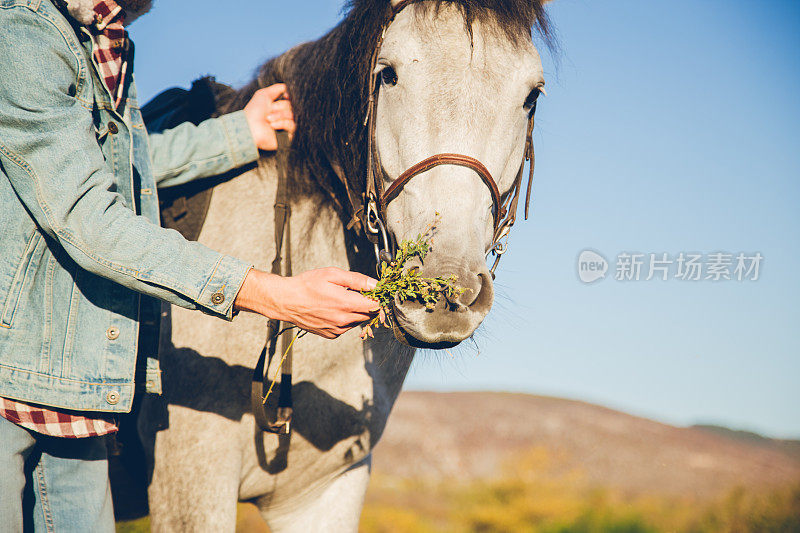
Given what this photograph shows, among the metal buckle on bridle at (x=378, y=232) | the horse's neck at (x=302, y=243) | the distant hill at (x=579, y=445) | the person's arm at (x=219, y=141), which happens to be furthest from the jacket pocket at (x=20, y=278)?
the distant hill at (x=579, y=445)

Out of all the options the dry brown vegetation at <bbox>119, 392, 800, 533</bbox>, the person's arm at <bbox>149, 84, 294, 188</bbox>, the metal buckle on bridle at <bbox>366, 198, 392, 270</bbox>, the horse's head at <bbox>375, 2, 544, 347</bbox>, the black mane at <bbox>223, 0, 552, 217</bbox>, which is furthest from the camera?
the dry brown vegetation at <bbox>119, 392, 800, 533</bbox>

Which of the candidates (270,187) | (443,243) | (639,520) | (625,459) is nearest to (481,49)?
(443,243)

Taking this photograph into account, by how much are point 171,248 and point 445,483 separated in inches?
455

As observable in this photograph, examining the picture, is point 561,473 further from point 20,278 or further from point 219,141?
point 20,278

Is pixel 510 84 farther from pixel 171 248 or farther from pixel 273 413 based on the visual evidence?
pixel 273 413

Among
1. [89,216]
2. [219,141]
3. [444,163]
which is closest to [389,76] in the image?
[444,163]

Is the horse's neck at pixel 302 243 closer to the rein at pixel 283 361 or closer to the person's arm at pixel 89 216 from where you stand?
the rein at pixel 283 361

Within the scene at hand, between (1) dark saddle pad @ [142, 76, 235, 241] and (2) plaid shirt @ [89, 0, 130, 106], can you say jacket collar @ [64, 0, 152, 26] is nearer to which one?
(2) plaid shirt @ [89, 0, 130, 106]

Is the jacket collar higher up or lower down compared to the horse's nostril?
higher up

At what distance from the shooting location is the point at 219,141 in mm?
2625

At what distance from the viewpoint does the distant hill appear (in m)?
14.4

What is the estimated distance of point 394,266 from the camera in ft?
6.40

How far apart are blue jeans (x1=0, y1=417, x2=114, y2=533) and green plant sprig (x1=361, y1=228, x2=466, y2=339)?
97cm

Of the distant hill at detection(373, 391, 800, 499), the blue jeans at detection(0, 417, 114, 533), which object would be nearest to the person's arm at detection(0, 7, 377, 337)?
the blue jeans at detection(0, 417, 114, 533)
